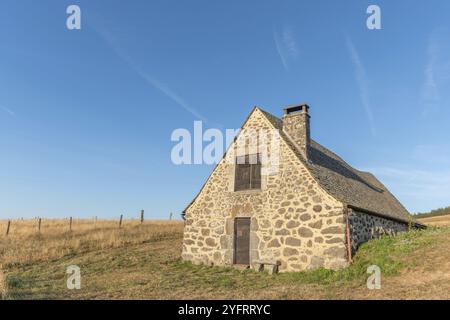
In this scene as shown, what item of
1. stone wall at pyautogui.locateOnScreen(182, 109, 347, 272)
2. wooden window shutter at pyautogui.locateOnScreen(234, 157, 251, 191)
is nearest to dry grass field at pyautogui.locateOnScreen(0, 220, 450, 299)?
stone wall at pyautogui.locateOnScreen(182, 109, 347, 272)

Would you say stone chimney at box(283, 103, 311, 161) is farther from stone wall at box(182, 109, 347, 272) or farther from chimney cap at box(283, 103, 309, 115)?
stone wall at box(182, 109, 347, 272)

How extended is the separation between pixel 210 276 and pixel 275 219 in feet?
11.2

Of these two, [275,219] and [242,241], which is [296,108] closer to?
[275,219]

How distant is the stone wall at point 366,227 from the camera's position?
1306 centimetres

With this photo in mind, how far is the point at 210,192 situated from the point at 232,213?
1.68 metres

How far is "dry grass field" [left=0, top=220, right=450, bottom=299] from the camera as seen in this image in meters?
9.36

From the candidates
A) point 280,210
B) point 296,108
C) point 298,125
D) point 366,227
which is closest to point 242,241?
point 280,210

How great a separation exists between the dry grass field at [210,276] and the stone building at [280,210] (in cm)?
73

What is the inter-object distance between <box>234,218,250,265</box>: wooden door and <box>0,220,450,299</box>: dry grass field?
75cm

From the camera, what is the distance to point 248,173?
51.3 feet

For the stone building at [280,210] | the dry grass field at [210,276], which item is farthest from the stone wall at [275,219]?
the dry grass field at [210,276]
